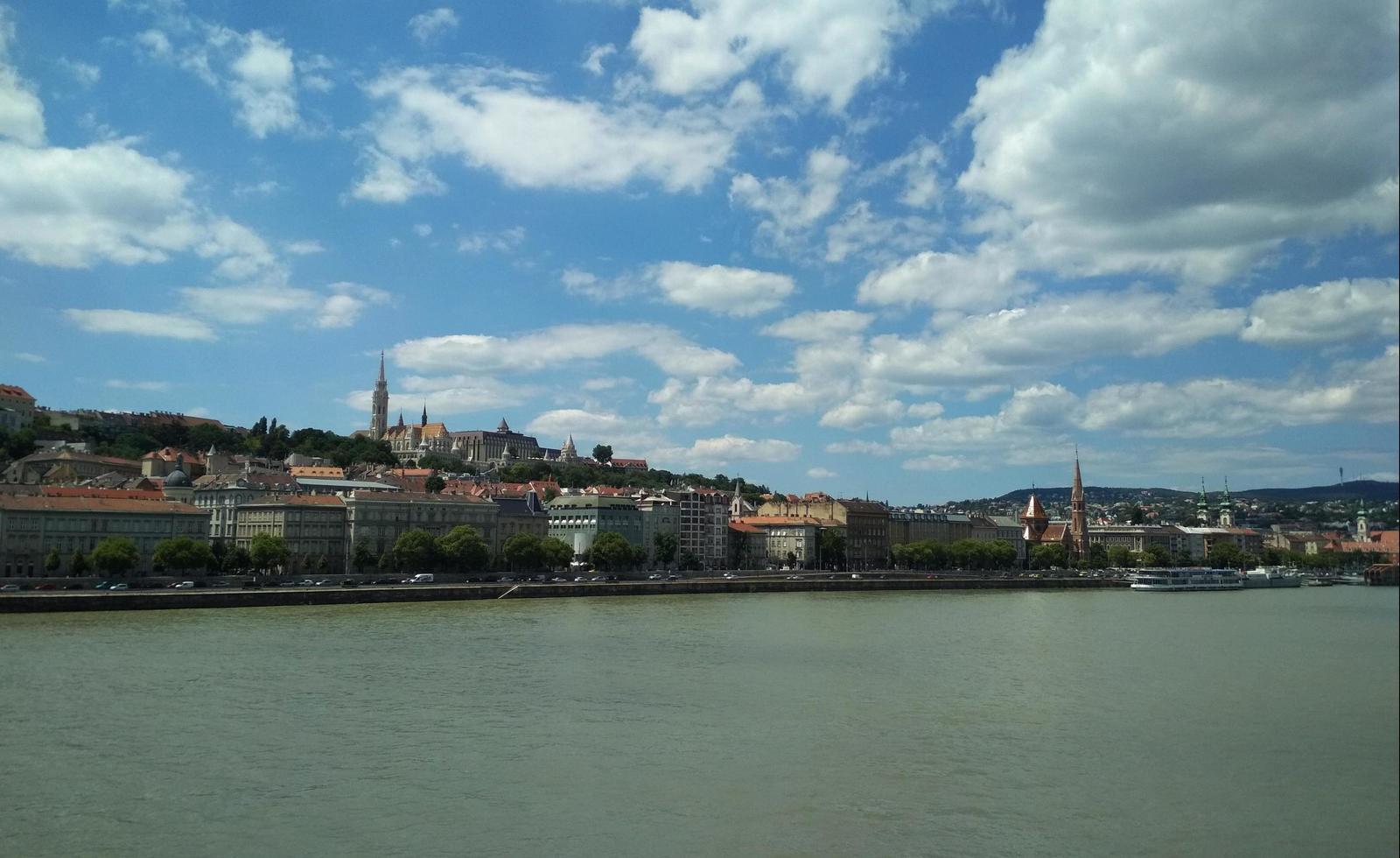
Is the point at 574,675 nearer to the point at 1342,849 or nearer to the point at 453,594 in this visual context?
the point at 1342,849

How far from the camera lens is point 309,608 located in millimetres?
39531

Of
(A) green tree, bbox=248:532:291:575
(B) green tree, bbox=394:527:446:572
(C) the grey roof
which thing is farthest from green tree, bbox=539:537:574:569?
(A) green tree, bbox=248:532:291:575

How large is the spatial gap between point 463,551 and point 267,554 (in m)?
9.32

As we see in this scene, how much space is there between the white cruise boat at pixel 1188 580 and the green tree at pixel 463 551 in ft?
134

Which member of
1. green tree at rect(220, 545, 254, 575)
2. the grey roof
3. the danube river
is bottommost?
the danube river

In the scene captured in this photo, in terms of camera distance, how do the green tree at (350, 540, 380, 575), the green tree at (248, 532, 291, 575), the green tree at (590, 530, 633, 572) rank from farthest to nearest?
the green tree at (590, 530, 633, 572)
the green tree at (350, 540, 380, 575)
the green tree at (248, 532, 291, 575)

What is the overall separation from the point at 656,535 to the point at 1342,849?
66.0m

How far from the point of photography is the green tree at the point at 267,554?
160ft

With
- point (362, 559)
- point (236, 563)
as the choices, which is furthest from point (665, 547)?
point (236, 563)

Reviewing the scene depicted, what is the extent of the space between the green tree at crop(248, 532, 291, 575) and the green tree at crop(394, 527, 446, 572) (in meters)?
5.29

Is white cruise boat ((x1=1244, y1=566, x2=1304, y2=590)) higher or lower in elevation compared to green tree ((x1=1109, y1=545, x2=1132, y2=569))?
lower

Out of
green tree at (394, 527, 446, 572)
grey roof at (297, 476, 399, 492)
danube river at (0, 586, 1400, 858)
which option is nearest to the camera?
danube river at (0, 586, 1400, 858)

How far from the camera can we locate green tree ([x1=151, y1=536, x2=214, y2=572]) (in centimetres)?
4484

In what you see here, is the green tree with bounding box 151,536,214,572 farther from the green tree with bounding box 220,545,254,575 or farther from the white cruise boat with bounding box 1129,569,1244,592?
the white cruise boat with bounding box 1129,569,1244,592
